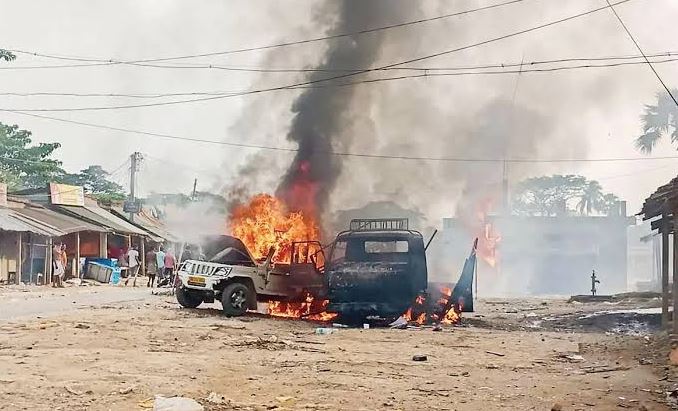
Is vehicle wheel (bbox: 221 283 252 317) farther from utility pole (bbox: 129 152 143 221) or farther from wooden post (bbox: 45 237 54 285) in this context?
utility pole (bbox: 129 152 143 221)

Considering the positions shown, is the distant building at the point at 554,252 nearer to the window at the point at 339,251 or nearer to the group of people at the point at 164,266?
the group of people at the point at 164,266

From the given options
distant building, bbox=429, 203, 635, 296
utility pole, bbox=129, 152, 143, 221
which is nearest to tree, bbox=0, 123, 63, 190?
utility pole, bbox=129, 152, 143, 221

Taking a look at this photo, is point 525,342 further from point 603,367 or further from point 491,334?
point 603,367

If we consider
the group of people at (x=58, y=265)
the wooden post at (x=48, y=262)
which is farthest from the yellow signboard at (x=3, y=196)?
the group of people at (x=58, y=265)

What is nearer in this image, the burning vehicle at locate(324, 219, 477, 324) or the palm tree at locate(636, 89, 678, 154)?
the burning vehicle at locate(324, 219, 477, 324)

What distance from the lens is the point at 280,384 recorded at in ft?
24.1

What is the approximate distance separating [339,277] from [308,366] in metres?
5.58

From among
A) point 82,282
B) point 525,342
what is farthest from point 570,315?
point 82,282

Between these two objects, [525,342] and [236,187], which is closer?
[525,342]

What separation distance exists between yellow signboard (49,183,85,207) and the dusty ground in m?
23.1

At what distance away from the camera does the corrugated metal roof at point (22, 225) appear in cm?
2558

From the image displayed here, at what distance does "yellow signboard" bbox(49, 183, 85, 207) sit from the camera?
35.2 meters

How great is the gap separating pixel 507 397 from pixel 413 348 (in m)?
3.70

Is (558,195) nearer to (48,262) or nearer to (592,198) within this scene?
(592,198)
